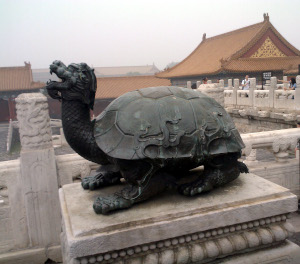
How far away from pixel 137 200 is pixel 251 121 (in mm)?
10550

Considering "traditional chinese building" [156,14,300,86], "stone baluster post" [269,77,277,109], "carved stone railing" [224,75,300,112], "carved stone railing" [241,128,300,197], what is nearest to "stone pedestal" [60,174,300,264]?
"carved stone railing" [241,128,300,197]

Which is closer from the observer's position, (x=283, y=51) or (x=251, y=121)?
(x=251, y=121)

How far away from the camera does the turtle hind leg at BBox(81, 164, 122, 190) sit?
2.13 meters

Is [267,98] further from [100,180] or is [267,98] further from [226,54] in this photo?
[226,54]

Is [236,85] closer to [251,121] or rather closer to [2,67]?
[251,121]

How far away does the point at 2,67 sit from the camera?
23.1 meters

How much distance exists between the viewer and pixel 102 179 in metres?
2.16

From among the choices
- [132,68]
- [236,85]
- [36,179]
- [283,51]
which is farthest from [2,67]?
[132,68]

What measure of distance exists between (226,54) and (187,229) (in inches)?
811

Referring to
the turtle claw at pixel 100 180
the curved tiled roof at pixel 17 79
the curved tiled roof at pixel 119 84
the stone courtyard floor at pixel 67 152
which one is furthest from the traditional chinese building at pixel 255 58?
the turtle claw at pixel 100 180

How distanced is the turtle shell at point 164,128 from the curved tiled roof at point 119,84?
20.3 m

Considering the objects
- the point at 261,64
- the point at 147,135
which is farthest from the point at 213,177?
the point at 261,64

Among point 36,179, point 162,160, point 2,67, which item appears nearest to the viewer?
point 162,160

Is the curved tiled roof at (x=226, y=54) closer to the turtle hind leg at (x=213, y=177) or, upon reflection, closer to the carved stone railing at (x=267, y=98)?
the carved stone railing at (x=267, y=98)
